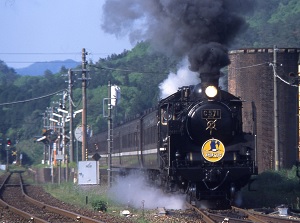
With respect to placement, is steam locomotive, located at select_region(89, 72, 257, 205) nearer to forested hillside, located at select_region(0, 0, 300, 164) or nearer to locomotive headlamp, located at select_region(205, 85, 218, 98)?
locomotive headlamp, located at select_region(205, 85, 218, 98)

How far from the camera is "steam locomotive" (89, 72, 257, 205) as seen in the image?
2069 cm

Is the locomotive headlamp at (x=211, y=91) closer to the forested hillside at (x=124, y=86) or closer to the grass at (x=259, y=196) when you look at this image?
the grass at (x=259, y=196)

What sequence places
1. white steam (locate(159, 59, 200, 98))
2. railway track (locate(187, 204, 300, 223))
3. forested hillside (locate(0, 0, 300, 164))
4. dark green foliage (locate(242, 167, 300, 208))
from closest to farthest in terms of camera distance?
railway track (locate(187, 204, 300, 223)), dark green foliage (locate(242, 167, 300, 208)), white steam (locate(159, 59, 200, 98)), forested hillside (locate(0, 0, 300, 164))

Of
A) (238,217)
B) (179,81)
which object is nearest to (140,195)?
(238,217)

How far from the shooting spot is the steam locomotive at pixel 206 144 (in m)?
20.7

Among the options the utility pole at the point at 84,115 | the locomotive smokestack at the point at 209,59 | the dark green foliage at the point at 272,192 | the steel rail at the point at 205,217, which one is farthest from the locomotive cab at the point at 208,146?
the utility pole at the point at 84,115

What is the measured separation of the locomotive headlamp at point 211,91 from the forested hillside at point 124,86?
66.4m

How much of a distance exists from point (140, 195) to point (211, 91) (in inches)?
283

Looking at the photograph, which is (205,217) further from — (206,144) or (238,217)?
(206,144)

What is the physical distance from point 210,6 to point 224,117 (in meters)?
3.76

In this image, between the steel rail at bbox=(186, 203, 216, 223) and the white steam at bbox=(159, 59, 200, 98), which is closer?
the steel rail at bbox=(186, 203, 216, 223)

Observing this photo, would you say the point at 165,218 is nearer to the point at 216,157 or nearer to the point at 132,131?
the point at 216,157

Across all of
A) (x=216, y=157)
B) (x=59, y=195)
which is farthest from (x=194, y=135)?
(x=59, y=195)

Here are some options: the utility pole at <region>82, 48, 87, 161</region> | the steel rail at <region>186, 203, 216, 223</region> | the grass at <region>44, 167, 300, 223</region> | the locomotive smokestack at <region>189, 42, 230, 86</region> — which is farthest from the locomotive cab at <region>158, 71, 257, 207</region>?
the utility pole at <region>82, 48, 87, 161</region>
